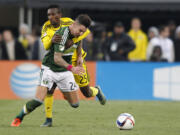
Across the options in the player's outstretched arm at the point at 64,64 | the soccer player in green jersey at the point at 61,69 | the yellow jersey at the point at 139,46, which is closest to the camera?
the player's outstretched arm at the point at 64,64

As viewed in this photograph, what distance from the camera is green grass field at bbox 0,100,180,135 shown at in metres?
9.77

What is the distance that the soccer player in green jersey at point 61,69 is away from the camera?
9.91 m

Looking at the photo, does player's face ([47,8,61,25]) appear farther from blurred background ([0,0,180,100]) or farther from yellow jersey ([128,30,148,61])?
yellow jersey ([128,30,148,61])

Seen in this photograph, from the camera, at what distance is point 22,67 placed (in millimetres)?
17766

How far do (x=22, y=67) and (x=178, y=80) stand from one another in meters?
4.49

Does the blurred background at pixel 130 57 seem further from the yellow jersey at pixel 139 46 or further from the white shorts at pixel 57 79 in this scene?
the white shorts at pixel 57 79

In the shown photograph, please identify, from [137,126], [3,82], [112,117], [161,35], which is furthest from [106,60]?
[137,126]

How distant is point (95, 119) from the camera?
11828 mm

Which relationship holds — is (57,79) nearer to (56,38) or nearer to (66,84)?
(66,84)

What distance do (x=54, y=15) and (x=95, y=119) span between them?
2.43 m

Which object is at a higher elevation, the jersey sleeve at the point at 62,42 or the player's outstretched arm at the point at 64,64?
the jersey sleeve at the point at 62,42

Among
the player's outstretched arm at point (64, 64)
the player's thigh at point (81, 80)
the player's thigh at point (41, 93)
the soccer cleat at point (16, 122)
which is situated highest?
the player's outstretched arm at point (64, 64)

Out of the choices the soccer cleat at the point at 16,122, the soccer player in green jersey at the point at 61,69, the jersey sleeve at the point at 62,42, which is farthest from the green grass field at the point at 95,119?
the jersey sleeve at the point at 62,42

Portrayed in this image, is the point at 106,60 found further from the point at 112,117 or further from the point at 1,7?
the point at 1,7
